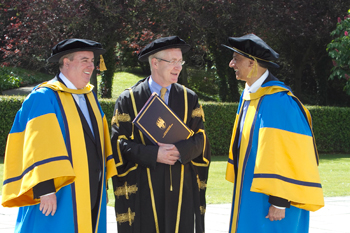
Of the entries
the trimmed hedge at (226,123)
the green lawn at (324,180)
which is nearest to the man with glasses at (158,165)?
the green lawn at (324,180)

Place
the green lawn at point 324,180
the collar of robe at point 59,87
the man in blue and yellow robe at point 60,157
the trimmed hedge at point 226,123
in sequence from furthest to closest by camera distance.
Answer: the trimmed hedge at point 226,123
the green lawn at point 324,180
the collar of robe at point 59,87
the man in blue and yellow robe at point 60,157

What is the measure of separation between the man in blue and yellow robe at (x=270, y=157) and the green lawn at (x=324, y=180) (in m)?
3.65

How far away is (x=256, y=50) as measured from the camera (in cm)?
359

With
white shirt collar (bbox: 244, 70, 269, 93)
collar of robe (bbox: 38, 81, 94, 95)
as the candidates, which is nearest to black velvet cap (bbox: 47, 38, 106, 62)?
collar of robe (bbox: 38, 81, 94, 95)

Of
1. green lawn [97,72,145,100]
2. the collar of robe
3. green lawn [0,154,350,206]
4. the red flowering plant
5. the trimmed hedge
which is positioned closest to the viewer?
the collar of robe

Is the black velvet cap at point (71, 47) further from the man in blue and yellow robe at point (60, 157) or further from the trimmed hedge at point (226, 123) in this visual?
the trimmed hedge at point (226, 123)

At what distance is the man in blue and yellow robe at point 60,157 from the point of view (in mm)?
3195

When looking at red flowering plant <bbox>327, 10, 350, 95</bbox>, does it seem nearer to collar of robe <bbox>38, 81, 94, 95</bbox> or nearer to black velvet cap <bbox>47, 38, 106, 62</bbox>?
black velvet cap <bbox>47, 38, 106, 62</bbox>

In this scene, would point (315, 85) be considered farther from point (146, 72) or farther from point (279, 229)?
point (279, 229)

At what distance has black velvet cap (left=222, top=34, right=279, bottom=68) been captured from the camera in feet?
11.7

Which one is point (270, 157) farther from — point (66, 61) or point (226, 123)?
point (226, 123)

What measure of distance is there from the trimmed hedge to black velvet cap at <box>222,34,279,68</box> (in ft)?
26.5

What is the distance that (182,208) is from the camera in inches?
148

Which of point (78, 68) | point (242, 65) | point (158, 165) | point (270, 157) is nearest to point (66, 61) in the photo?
point (78, 68)
